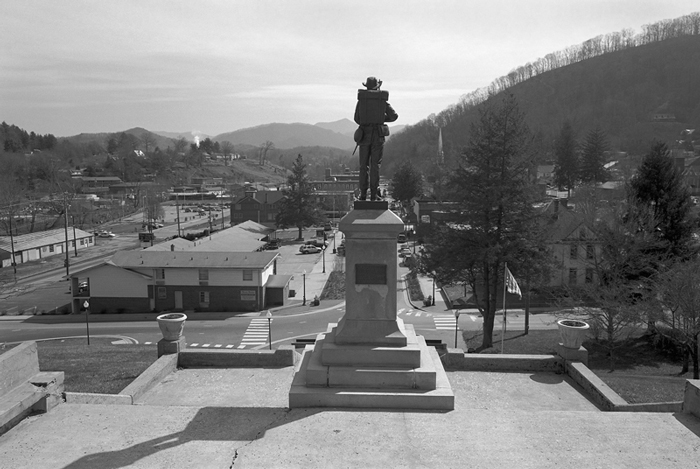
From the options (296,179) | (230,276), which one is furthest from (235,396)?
(296,179)

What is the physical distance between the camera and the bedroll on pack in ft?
35.4

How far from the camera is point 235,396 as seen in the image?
35.8ft

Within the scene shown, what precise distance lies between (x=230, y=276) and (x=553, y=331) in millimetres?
23795

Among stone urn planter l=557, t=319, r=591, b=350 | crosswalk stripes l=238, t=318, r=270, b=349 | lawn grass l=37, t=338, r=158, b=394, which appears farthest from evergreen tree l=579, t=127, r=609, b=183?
lawn grass l=37, t=338, r=158, b=394

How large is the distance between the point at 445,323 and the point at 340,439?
27.0 m

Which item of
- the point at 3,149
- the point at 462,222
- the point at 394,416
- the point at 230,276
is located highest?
the point at 3,149

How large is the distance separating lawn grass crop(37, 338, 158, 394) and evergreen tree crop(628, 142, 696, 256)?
2574 cm

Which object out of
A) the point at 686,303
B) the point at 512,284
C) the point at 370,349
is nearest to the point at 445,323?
the point at 512,284

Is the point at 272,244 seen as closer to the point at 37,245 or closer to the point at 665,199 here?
the point at 37,245

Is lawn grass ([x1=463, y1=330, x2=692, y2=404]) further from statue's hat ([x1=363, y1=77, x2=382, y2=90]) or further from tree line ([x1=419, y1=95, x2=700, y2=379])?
statue's hat ([x1=363, y1=77, x2=382, y2=90])

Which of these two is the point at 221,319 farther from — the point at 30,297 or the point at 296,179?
the point at 296,179

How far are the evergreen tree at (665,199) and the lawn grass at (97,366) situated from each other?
25.7m

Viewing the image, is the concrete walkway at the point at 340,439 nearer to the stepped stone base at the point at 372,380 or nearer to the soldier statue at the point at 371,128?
the stepped stone base at the point at 372,380

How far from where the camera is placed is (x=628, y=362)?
2241 cm
